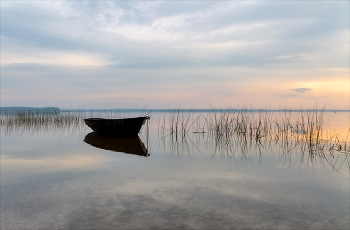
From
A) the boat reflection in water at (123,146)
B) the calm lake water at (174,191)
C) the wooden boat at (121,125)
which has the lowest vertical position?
the calm lake water at (174,191)

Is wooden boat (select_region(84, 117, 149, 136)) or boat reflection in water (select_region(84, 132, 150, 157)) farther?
wooden boat (select_region(84, 117, 149, 136))

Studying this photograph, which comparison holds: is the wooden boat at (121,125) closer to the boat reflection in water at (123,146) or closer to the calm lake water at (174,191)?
the boat reflection in water at (123,146)

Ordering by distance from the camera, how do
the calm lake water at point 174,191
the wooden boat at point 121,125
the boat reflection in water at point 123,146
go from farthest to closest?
the wooden boat at point 121,125
the boat reflection in water at point 123,146
the calm lake water at point 174,191

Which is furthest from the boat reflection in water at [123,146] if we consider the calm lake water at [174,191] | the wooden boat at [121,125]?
the calm lake water at [174,191]

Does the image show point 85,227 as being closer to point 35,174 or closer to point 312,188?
point 35,174

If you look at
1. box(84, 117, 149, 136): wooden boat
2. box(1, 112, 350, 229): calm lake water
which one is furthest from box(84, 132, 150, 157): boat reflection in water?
box(1, 112, 350, 229): calm lake water

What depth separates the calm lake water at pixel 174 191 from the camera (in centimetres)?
237

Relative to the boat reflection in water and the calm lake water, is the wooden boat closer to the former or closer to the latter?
the boat reflection in water

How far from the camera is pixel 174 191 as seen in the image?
10.6 ft

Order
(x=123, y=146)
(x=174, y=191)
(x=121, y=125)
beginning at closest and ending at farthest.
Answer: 1. (x=174, y=191)
2. (x=123, y=146)
3. (x=121, y=125)

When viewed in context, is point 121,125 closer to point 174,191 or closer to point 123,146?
point 123,146

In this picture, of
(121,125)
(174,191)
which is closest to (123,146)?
(121,125)

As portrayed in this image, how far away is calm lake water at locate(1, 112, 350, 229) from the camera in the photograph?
2373mm

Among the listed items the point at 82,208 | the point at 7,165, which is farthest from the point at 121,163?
the point at 82,208
